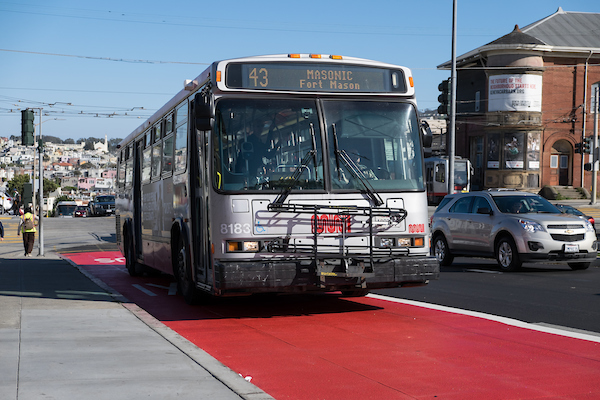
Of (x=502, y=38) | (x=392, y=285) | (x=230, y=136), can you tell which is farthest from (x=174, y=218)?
(x=502, y=38)

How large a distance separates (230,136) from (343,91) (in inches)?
65.1

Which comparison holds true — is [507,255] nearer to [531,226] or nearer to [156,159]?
[531,226]

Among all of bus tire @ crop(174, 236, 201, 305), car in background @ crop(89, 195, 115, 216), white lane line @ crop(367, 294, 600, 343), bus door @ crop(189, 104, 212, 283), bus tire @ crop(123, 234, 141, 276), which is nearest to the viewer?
white lane line @ crop(367, 294, 600, 343)

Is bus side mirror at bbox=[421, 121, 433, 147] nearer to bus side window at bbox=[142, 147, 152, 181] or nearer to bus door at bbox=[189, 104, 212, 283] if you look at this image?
bus door at bbox=[189, 104, 212, 283]

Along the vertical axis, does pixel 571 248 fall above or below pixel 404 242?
below

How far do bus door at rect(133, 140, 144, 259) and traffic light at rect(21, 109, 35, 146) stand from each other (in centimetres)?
925

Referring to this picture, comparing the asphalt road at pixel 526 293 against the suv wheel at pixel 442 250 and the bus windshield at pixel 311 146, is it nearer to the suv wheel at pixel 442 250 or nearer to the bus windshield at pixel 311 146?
the suv wheel at pixel 442 250

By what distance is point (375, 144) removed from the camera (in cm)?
956

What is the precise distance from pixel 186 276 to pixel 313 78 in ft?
11.3

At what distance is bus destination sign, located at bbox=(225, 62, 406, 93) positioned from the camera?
31.1 ft

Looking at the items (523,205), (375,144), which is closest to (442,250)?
(523,205)

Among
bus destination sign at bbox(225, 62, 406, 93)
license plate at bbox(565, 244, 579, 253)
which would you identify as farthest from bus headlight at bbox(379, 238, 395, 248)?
license plate at bbox(565, 244, 579, 253)

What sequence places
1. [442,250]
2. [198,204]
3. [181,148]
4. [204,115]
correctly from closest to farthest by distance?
[204,115]
[198,204]
[181,148]
[442,250]

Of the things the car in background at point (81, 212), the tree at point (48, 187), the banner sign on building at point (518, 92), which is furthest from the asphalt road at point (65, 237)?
the tree at point (48, 187)
